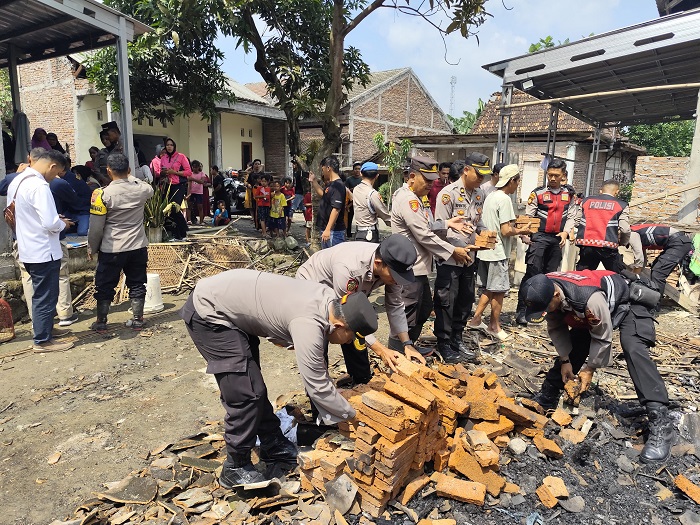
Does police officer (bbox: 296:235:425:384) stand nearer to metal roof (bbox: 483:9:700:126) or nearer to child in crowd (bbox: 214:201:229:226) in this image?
metal roof (bbox: 483:9:700:126)

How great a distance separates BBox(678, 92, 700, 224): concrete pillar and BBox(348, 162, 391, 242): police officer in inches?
170

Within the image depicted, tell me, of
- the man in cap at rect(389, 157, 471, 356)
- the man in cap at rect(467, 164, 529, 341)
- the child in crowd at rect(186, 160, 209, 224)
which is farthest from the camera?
the child in crowd at rect(186, 160, 209, 224)

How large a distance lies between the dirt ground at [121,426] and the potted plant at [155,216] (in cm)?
221

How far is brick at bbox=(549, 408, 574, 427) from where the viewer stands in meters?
3.68

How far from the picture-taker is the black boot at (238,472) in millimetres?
2914

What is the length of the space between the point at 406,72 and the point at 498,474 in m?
26.0

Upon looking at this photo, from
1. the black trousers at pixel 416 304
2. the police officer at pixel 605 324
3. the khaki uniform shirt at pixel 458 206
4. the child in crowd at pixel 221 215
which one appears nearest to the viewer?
the police officer at pixel 605 324

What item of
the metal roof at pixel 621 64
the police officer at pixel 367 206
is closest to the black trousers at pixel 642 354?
the police officer at pixel 367 206

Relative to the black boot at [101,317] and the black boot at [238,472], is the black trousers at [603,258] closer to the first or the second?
the black boot at [238,472]

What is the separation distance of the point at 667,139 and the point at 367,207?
2169 centimetres

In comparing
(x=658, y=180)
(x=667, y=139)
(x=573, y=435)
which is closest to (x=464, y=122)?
(x=667, y=139)

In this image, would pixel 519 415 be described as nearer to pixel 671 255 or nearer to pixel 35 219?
pixel 671 255

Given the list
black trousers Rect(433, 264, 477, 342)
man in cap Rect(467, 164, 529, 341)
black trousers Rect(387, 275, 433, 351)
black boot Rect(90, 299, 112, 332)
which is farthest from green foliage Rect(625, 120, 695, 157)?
black boot Rect(90, 299, 112, 332)

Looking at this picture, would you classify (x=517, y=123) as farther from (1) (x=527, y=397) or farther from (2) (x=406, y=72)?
(1) (x=527, y=397)
